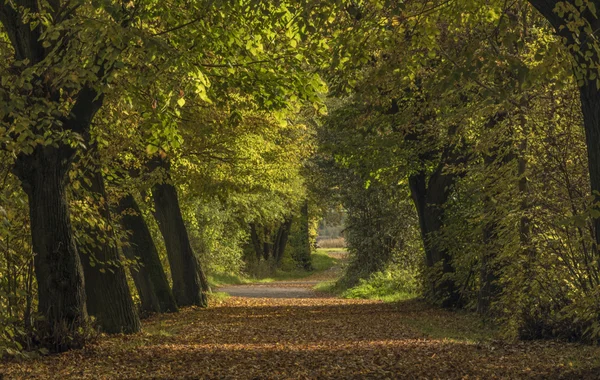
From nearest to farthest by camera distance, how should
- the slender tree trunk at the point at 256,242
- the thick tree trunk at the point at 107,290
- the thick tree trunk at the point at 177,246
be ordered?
1. the thick tree trunk at the point at 107,290
2. the thick tree trunk at the point at 177,246
3. the slender tree trunk at the point at 256,242

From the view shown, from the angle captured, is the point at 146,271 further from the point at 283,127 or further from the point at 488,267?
the point at 283,127

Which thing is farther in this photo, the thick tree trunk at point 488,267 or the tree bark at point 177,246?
the tree bark at point 177,246

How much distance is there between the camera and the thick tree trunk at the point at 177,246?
25312mm

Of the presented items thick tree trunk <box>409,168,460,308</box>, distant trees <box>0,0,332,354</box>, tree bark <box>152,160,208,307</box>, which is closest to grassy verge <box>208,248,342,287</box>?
tree bark <box>152,160,208,307</box>

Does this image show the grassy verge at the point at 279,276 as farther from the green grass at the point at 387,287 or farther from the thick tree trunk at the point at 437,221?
the thick tree trunk at the point at 437,221

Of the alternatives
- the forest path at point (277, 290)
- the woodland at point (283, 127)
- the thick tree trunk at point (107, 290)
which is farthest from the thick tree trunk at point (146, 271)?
the forest path at point (277, 290)

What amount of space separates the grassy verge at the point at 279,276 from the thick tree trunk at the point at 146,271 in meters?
21.4

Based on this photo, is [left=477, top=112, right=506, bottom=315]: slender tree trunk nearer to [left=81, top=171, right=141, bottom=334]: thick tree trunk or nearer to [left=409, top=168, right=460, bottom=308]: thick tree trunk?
[left=409, top=168, right=460, bottom=308]: thick tree trunk

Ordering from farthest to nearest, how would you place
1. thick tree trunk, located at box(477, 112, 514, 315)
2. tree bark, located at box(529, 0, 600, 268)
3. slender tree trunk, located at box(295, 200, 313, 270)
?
slender tree trunk, located at box(295, 200, 313, 270)
thick tree trunk, located at box(477, 112, 514, 315)
tree bark, located at box(529, 0, 600, 268)

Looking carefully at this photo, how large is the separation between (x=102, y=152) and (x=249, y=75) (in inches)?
165

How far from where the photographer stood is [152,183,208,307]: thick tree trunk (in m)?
25.3

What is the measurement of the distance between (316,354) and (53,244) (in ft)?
14.5

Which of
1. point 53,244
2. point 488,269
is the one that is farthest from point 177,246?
point 53,244

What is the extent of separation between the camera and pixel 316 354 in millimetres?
13203
